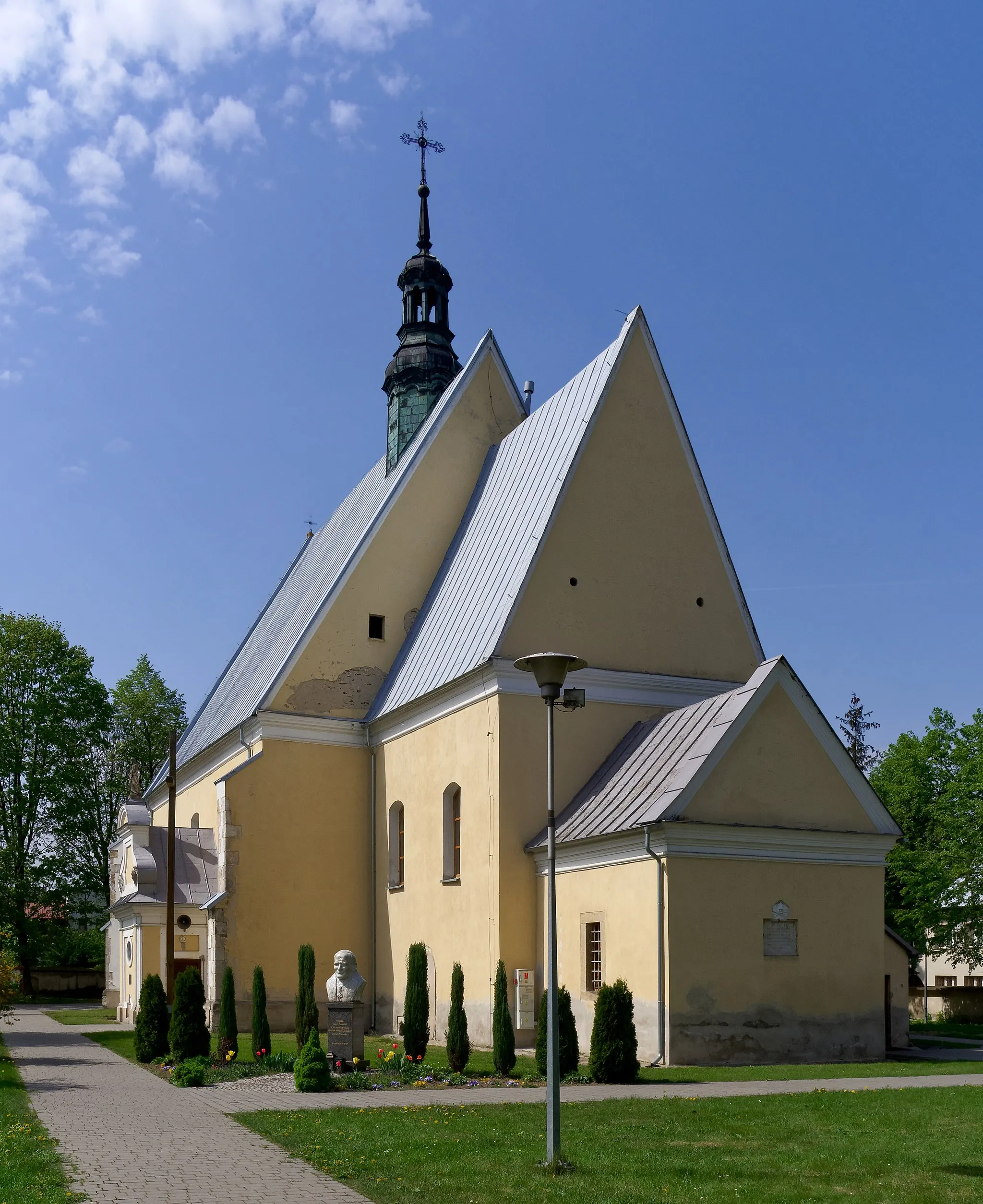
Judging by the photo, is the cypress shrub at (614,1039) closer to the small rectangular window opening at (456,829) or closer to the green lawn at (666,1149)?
the green lawn at (666,1149)

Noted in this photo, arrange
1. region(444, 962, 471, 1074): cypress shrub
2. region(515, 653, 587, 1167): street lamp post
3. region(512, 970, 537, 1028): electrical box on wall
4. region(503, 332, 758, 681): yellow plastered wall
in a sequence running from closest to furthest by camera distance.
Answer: region(515, 653, 587, 1167): street lamp post, region(444, 962, 471, 1074): cypress shrub, region(512, 970, 537, 1028): electrical box on wall, region(503, 332, 758, 681): yellow plastered wall

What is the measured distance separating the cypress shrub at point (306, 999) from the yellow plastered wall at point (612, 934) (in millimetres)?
3891

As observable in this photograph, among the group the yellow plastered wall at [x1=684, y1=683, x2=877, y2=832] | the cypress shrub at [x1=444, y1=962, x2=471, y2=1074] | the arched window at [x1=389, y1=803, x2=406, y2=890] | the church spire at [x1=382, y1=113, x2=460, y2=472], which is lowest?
the cypress shrub at [x1=444, y1=962, x2=471, y2=1074]

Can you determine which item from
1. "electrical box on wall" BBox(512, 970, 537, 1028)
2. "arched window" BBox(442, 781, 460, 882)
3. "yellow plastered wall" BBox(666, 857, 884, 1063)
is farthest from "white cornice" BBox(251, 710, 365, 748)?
"yellow plastered wall" BBox(666, 857, 884, 1063)

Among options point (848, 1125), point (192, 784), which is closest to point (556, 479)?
point (848, 1125)

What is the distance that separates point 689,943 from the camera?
743 inches

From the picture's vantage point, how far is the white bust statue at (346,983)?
59.7ft

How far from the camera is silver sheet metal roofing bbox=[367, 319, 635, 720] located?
2450 centimetres

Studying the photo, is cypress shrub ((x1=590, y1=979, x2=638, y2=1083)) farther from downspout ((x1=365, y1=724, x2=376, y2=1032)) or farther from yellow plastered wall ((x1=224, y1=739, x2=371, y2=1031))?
downspout ((x1=365, y1=724, x2=376, y2=1032))

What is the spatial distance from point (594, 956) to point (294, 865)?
9339 mm

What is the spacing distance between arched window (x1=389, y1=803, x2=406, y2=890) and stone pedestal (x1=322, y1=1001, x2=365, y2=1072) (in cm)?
941

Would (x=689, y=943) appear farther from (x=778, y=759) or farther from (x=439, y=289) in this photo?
(x=439, y=289)

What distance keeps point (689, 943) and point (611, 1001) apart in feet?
7.48

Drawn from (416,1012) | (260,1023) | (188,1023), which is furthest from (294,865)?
(416,1012)
